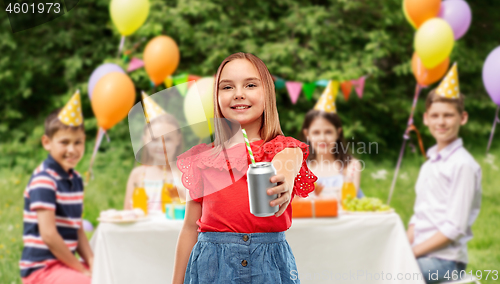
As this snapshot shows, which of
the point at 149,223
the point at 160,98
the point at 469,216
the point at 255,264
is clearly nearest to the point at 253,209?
the point at 255,264

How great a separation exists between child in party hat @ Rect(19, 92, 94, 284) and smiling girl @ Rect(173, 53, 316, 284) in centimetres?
128

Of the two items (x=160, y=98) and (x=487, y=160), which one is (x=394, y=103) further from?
(x=160, y=98)

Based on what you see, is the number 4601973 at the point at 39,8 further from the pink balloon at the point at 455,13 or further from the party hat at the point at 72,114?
the pink balloon at the point at 455,13

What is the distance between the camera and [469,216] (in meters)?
2.46

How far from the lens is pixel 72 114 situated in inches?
97.7

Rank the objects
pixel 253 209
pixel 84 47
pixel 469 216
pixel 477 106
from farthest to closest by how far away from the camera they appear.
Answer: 1. pixel 477 106
2. pixel 84 47
3. pixel 469 216
4. pixel 253 209

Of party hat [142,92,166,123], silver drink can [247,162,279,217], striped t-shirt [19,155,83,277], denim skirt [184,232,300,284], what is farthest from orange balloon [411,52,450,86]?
silver drink can [247,162,279,217]

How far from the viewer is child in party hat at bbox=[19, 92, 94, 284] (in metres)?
2.25

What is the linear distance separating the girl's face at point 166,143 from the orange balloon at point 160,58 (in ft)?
8.50

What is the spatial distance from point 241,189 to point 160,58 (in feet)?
9.45

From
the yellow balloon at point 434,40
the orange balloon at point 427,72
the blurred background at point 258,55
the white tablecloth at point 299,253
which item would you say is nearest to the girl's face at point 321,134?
the white tablecloth at point 299,253

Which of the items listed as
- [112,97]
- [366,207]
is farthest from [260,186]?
[112,97]

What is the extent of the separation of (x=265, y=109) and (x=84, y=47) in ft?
19.0

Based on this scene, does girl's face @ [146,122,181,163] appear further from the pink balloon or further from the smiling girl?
the pink balloon
